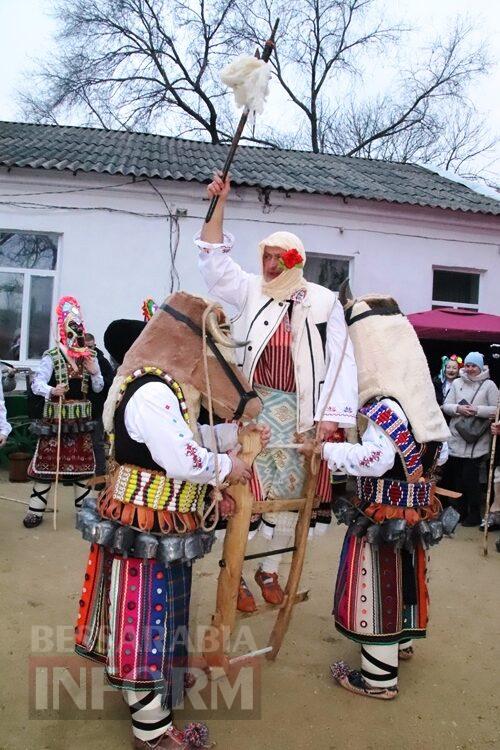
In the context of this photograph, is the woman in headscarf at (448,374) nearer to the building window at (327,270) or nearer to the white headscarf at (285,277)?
the building window at (327,270)

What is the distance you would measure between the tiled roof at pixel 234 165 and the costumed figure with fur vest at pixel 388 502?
6623 millimetres

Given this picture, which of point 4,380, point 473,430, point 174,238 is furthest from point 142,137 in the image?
point 473,430

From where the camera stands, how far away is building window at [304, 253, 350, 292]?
31.7 feet

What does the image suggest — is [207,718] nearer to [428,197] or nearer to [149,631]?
[149,631]

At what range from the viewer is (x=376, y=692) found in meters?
2.79

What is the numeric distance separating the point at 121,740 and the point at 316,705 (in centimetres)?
86

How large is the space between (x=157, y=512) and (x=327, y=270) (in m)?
7.91

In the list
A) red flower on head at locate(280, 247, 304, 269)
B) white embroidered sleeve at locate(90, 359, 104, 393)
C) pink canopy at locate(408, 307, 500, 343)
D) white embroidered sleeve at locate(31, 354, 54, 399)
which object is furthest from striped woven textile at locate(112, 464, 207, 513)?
pink canopy at locate(408, 307, 500, 343)

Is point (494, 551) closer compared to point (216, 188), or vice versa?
point (216, 188)

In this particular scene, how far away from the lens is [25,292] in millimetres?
8703

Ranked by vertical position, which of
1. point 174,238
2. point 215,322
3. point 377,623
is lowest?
point 377,623

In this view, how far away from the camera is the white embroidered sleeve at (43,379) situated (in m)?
5.29

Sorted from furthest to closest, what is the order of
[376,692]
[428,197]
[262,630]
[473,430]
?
[428,197]
[473,430]
[262,630]
[376,692]

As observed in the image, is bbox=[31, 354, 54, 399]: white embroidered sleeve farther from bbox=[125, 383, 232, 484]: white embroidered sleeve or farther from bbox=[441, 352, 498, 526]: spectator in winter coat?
bbox=[441, 352, 498, 526]: spectator in winter coat
